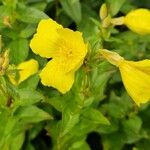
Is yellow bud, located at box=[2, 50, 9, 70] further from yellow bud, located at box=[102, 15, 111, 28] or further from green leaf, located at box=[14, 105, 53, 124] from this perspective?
yellow bud, located at box=[102, 15, 111, 28]

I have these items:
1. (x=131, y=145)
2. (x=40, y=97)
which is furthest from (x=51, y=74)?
(x=131, y=145)

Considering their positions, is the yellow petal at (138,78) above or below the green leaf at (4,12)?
above

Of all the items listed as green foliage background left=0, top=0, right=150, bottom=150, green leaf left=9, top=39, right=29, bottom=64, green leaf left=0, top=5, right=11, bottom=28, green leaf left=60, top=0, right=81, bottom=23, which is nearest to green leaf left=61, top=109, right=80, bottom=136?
green foliage background left=0, top=0, right=150, bottom=150

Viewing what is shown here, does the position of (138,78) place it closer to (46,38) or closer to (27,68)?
(46,38)

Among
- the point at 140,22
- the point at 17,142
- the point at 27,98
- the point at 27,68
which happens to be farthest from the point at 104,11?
the point at 17,142

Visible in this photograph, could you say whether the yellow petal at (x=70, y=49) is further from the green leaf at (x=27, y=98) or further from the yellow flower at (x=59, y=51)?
the green leaf at (x=27, y=98)

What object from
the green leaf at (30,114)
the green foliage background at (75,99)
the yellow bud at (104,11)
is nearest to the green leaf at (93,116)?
the green foliage background at (75,99)

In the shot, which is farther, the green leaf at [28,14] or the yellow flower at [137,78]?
the green leaf at [28,14]
